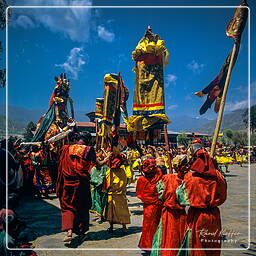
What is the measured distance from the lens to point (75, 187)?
17.0ft

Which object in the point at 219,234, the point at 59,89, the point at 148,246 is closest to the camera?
the point at 219,234

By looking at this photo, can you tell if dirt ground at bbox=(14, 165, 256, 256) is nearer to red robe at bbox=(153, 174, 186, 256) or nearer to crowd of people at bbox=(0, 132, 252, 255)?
crowd of people at bbox=(0, 132, 252, 255)

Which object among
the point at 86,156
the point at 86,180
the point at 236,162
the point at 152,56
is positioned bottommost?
the point at 236,162

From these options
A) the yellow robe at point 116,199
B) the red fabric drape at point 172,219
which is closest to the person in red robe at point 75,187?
the yellow robe at point 116,199

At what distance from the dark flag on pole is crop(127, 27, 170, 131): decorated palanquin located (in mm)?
2005

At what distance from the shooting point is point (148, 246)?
4281 mm

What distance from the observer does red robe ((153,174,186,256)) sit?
376 centimetres

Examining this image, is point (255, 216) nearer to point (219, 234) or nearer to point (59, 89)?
point (219, 234)

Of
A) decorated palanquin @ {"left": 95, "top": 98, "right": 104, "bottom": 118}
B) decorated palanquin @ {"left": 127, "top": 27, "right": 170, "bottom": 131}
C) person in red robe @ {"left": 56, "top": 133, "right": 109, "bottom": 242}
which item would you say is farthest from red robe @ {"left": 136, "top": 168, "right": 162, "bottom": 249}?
decorated palanquin @ {"left": 95, "top": 98, "right": 104, "bottom": 118}

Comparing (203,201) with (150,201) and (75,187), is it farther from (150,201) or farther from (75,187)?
(75,187)

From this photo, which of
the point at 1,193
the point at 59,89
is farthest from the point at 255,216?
the point at 59,89

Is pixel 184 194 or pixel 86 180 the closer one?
pixel 184 194

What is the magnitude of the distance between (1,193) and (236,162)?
3058 cm

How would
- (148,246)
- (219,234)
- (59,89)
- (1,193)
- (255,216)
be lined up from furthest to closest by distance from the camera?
(59,89) → (255,216) → (148,246) → (219,234) → (1,193)
